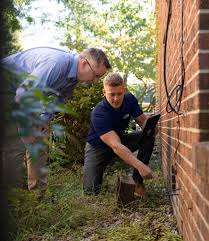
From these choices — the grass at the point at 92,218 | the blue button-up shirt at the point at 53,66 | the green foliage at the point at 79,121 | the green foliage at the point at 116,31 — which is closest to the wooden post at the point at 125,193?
the grass at the point at 92,218

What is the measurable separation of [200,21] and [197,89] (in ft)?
1.01

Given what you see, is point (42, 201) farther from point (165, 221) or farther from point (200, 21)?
point (200, 21)

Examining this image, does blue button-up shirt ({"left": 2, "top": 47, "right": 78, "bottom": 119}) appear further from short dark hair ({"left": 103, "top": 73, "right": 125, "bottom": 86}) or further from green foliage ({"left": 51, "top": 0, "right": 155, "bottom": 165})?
green foliage ({"left": 51, "top": 0, "right": 155, "bottom": 165})

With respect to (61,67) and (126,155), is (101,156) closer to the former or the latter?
(126,155)

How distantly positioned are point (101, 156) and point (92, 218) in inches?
59.9

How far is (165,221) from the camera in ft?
11.7

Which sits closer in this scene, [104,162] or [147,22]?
[104,162]

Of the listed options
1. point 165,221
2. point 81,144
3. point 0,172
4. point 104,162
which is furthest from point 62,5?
point 0,172

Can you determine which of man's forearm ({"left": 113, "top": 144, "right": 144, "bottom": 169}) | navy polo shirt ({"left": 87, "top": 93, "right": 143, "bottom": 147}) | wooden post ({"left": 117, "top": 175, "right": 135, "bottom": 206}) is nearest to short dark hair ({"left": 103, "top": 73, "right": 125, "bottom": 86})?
navy polo shirt ({"left": 87, "top": 93, "right": 143, "bottom": 147})

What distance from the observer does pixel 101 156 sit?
5.24 meters

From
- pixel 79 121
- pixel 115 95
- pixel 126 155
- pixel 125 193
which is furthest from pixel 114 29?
pixel 125 193

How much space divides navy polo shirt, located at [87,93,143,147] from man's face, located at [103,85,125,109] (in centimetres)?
6

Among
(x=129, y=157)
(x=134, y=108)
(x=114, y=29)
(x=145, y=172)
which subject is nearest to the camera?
(x=145, y=172)

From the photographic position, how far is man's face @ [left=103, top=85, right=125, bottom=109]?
476 cm
